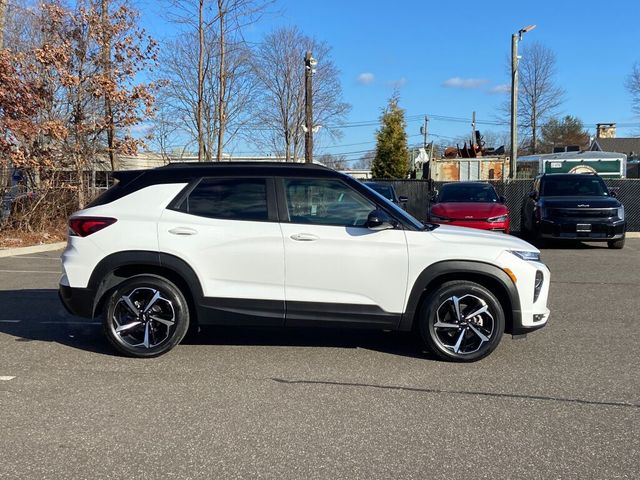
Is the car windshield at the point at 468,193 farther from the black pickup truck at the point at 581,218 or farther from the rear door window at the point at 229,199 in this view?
the rear door window at the point at 229,199

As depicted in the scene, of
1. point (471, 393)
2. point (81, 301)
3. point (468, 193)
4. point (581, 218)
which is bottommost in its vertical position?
point (471, 393)

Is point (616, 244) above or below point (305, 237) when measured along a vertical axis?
below

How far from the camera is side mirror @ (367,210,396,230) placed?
5284 mm

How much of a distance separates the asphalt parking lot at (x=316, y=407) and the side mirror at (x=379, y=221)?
48.9 inches

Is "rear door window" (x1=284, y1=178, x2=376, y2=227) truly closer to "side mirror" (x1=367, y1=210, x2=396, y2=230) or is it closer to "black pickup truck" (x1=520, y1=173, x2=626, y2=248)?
"side mirror" (x1=367, y1=210, x2=396, y2=230)

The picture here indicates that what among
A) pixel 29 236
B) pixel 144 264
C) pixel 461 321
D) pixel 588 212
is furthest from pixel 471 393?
pixel 29 236

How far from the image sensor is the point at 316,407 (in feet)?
14.5

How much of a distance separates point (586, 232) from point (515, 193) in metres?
6.49

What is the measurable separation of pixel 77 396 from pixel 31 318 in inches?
120

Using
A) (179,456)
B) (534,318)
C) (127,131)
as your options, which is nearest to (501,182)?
(127,131)

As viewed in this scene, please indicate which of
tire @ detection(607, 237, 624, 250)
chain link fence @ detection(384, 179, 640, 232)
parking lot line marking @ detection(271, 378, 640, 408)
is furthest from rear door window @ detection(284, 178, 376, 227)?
chain link fence @ detection(384, 179, 640, 232)

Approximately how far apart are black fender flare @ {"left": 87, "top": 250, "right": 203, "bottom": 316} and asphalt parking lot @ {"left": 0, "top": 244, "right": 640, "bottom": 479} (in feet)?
2.23

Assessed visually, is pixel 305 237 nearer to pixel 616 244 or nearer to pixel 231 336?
pixel 231 336

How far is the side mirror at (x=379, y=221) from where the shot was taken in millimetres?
5284
